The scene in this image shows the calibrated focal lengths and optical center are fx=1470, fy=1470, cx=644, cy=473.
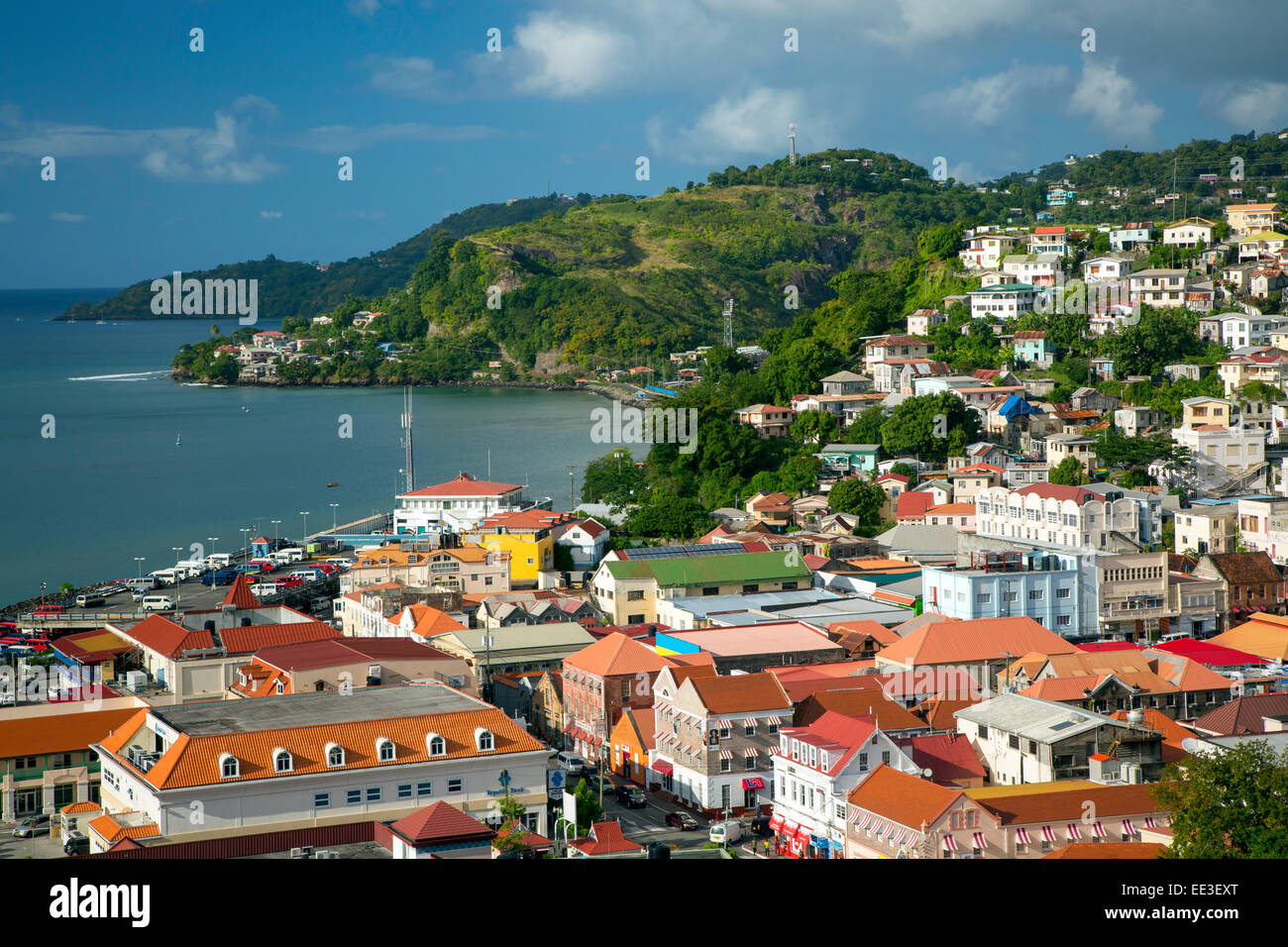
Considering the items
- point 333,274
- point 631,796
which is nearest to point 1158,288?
point 631,796

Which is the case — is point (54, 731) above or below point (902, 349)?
below

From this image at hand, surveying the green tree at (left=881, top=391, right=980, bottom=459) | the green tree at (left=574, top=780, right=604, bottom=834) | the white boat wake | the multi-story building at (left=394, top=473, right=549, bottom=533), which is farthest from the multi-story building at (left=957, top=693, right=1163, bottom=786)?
the white boat wake

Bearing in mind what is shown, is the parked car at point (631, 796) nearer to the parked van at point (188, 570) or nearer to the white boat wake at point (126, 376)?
the parked van at point (188, 570)

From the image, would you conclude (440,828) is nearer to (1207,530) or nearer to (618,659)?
(618,659)

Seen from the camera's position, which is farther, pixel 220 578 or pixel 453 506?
pixel 453 506

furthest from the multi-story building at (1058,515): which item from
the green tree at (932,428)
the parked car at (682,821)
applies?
the parked car at (682,821)

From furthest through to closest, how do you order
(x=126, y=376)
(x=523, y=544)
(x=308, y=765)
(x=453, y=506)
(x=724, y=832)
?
(x=126, y=376) → (x=453, y=506) → (x=523, y=544) → (x=724, y=832) → (x=308, y=765)
